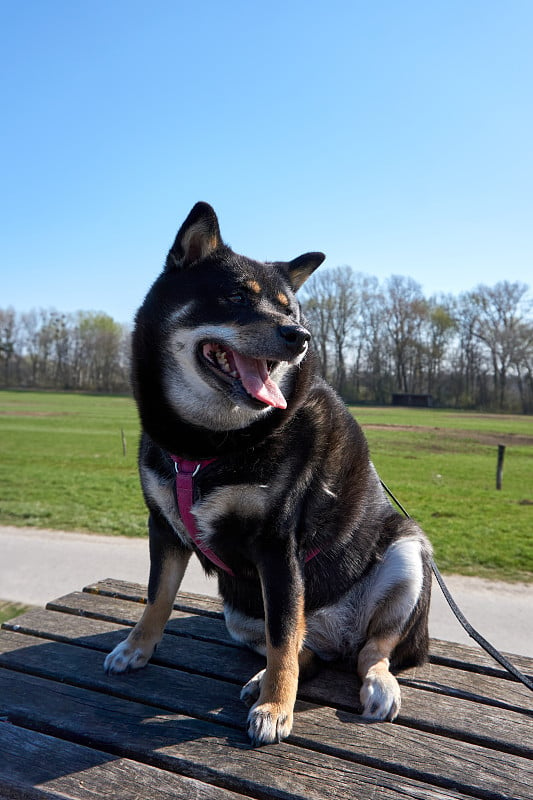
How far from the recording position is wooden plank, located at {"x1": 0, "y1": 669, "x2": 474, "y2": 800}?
1.84m

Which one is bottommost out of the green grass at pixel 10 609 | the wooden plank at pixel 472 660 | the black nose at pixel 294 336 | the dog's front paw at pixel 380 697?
the green grass at pixel 10 609

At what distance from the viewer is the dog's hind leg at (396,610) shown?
2.55 m

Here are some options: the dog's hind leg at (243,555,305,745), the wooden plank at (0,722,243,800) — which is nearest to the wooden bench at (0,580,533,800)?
the wooden plank at (0,722,243,800)

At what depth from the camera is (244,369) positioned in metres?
2.43

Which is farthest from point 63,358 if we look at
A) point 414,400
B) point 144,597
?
point 144,597

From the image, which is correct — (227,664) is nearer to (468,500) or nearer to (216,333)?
(216,333)

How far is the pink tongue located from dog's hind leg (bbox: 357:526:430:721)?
0.97 metres

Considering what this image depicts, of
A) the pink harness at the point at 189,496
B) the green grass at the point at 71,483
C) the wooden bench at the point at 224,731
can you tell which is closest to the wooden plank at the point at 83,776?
the wooden bench at the point at 224,731

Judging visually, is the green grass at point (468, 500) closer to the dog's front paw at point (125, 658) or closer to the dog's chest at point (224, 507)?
the dog's front paw at point (125, 658)

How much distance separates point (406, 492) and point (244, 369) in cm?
990

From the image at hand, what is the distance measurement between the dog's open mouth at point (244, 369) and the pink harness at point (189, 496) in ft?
1.17

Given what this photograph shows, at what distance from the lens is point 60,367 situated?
83.6 m

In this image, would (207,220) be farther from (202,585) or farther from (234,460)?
(202,585)

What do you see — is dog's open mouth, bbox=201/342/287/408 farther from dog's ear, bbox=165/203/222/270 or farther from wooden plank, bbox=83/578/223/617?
wooden plank, bbox=83/578/223/617
